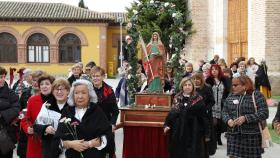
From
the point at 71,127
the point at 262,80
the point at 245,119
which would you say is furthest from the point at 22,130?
the point at 262,80

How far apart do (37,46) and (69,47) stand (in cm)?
307

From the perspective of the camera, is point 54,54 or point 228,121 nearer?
point 228,121

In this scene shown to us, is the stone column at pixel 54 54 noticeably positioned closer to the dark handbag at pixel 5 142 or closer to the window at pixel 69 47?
the window at pixel 69 47

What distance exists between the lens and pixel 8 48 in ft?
149

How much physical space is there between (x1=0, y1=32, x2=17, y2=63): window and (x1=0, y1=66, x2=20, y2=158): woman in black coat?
1561 inches

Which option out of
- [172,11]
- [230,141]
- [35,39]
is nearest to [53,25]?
[35,39]

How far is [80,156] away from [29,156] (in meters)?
1.32

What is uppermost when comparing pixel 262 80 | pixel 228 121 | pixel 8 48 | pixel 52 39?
pixel 52 39

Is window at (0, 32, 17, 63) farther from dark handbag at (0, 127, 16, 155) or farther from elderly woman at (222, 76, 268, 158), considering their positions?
elderly woman at (222, 76, 268, 158)

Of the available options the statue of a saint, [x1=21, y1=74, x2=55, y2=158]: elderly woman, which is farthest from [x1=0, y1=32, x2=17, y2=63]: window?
[x1=21, y1=74, x2=55, y2=158]: elderly woman

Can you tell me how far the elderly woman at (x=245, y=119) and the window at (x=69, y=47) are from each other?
130 feet

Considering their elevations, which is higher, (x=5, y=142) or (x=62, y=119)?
(x=62, y=119)

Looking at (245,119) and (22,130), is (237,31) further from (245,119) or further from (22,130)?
(22,130)

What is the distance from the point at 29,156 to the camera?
6.11 m
